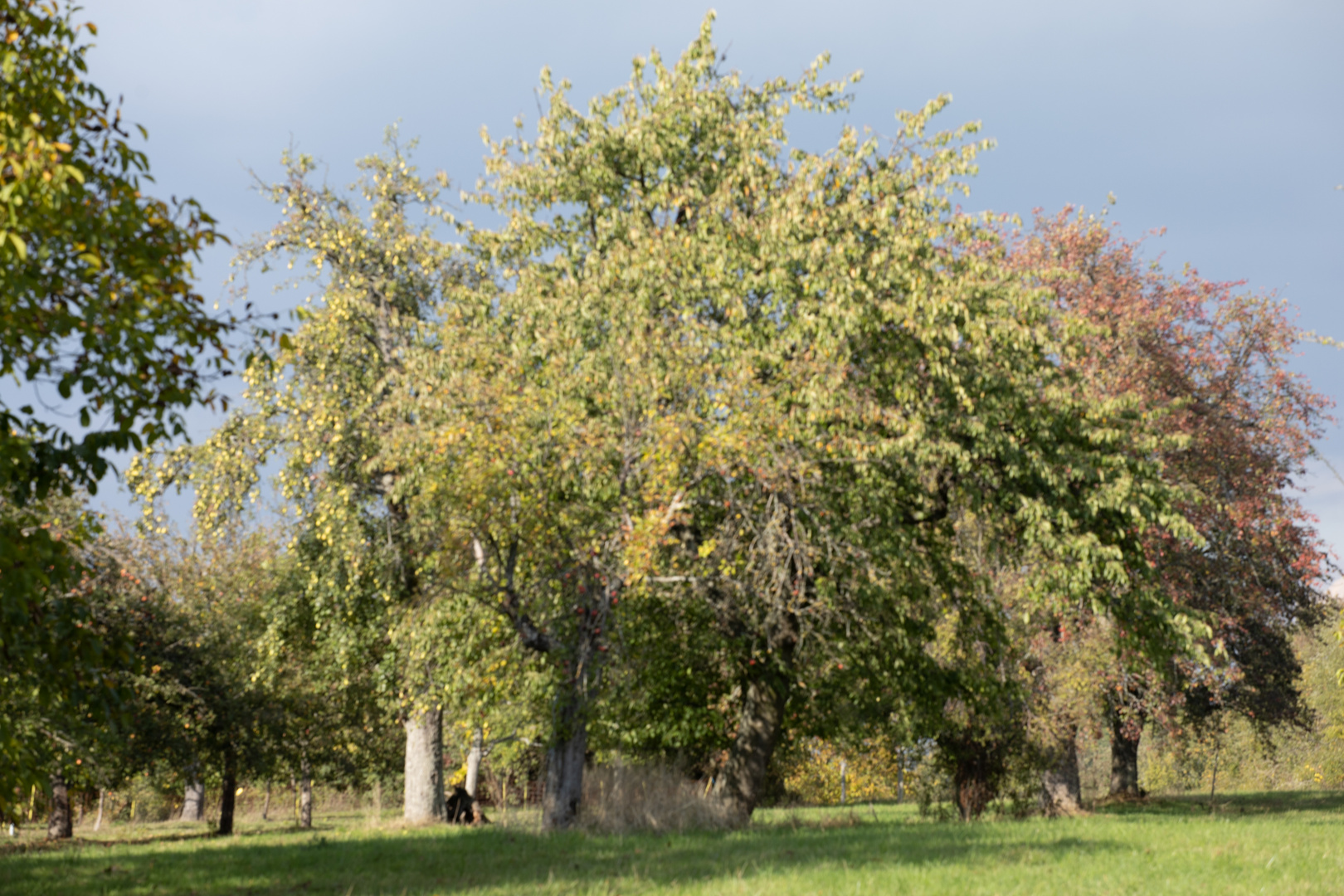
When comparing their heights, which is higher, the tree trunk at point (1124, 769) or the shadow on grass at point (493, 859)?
the shadow on grass at point (493, 859)

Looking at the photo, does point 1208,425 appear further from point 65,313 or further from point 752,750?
point 65,313

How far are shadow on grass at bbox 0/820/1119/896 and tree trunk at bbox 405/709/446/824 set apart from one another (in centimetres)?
749

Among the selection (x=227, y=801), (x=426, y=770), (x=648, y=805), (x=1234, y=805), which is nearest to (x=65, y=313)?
(x=648, y=805)

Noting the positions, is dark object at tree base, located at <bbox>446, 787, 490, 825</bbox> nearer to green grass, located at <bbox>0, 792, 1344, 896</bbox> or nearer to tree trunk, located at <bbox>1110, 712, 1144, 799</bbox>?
green grass, located at <bbox>0, 792, 1344, 896</bbox>

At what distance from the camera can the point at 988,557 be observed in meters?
19.5

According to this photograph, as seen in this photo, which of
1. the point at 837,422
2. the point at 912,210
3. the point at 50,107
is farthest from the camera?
the point at 912,210

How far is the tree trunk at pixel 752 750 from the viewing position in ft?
60.7

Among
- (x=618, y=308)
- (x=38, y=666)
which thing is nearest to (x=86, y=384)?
(x=38, y=666)

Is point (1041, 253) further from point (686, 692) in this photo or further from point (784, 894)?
point (784, 894)

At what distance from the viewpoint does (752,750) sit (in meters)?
18.8

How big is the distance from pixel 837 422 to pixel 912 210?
442cm

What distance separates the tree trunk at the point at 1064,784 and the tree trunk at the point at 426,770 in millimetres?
14367

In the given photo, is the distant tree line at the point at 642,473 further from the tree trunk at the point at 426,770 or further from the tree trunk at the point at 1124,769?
the tree trunk at the point at 1124,769

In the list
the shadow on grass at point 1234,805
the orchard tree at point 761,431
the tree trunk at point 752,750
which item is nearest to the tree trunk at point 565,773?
the orchard tree at point 761,431
